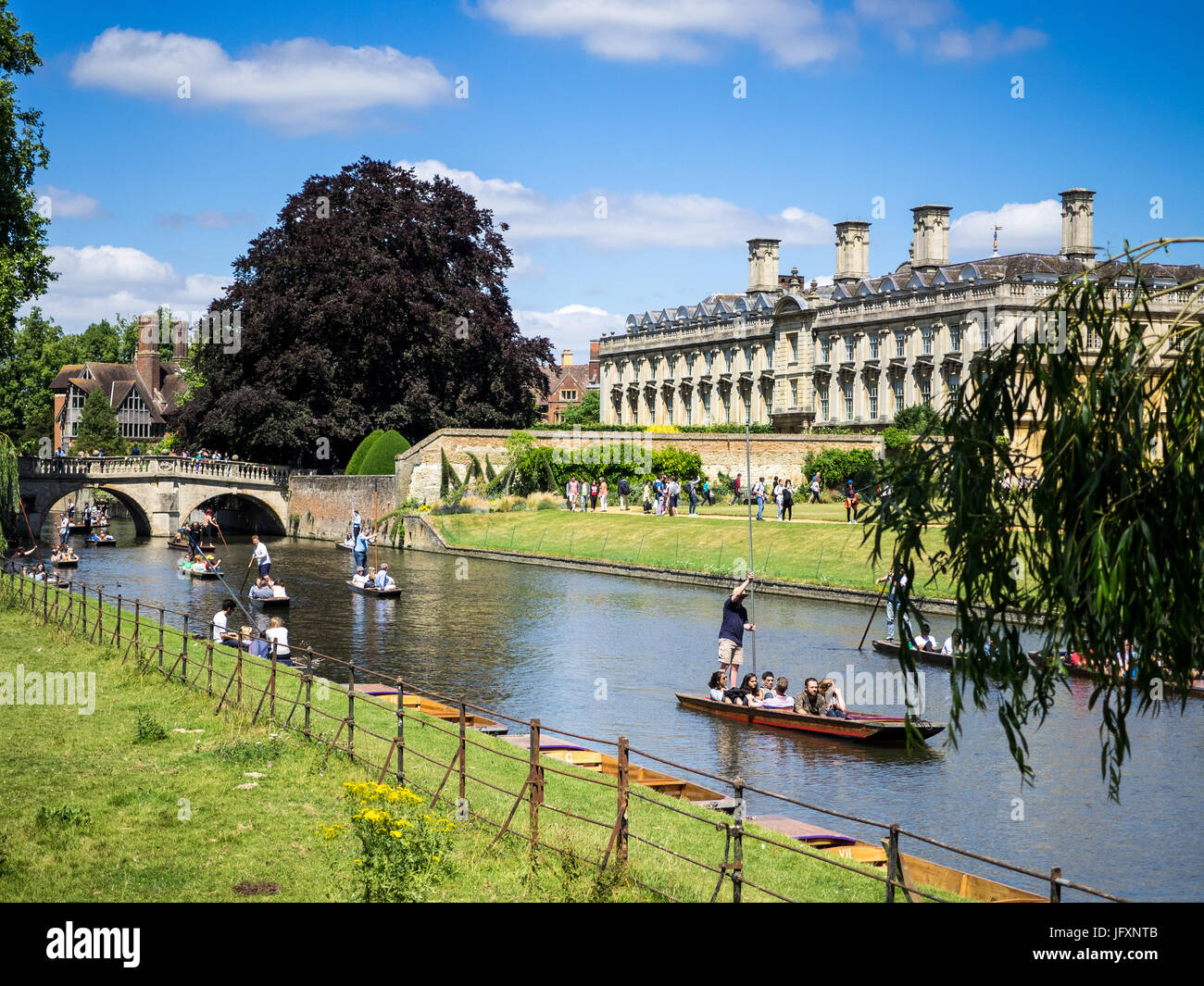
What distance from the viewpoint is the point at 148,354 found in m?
113

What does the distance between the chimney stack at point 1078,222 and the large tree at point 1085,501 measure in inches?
2531

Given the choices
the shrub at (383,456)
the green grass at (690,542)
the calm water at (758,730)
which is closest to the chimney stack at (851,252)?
the green grass at (690,542)

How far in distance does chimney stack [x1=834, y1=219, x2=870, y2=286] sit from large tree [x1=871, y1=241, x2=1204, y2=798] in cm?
7178

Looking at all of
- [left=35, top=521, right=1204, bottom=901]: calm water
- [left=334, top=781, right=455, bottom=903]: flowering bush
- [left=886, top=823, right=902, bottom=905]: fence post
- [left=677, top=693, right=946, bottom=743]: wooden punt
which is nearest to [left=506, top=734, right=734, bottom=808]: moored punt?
[left=35, top=521, right=1204, bottom=901]: calm water

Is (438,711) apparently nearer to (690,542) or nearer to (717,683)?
(717,683)

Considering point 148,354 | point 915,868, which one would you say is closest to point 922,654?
point 915,868

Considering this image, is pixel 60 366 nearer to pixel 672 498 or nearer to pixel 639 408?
pixel 639 408

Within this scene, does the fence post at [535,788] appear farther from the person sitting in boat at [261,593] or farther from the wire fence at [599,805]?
the person sitting in boat at [261,593]

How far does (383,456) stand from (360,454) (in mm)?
2232

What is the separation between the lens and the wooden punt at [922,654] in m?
23.5

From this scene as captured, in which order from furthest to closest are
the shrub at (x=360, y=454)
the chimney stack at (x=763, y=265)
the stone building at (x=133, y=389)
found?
the stone building at (x=133, y=389)
the chimney stack at (x=763, y=265)
the shrub at (x=360, y=454)

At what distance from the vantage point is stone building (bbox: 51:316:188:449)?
106m
